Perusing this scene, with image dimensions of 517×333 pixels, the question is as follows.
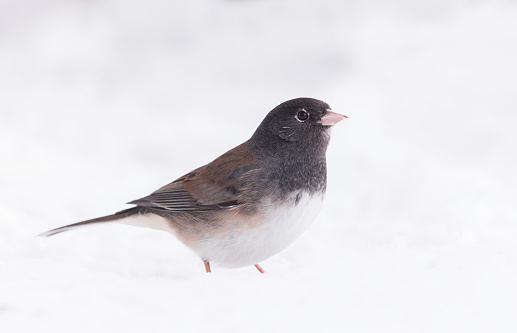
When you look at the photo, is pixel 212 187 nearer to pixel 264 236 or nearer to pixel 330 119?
pixel 264 236

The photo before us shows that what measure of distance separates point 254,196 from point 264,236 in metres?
0.19

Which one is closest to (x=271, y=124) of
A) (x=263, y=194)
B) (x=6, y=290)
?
(x=263, y=194)

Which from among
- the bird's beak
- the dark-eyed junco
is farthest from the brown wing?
the bird's beak

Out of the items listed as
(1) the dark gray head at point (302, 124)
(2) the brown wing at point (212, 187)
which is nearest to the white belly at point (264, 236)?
(2) the brown wing at point (212, 187)

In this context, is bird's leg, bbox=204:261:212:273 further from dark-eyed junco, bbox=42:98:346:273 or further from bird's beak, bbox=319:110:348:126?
bird's beak, bbox=319:110:348:126

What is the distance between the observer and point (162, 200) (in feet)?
10.6

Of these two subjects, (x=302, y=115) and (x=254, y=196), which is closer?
(x=254, y=196)

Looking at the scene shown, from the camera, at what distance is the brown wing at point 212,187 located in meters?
3.04

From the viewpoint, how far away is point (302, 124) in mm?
3117

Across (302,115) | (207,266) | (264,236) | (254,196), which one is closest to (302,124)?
(302,115)

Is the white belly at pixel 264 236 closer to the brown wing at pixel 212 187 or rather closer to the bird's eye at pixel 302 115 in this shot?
the brown wing at pixel 212 187

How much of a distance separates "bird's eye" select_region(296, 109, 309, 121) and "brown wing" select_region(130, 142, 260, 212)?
1.01ft

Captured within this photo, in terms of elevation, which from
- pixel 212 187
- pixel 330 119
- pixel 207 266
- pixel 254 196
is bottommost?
pixel 207 266

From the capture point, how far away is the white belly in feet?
9.55
